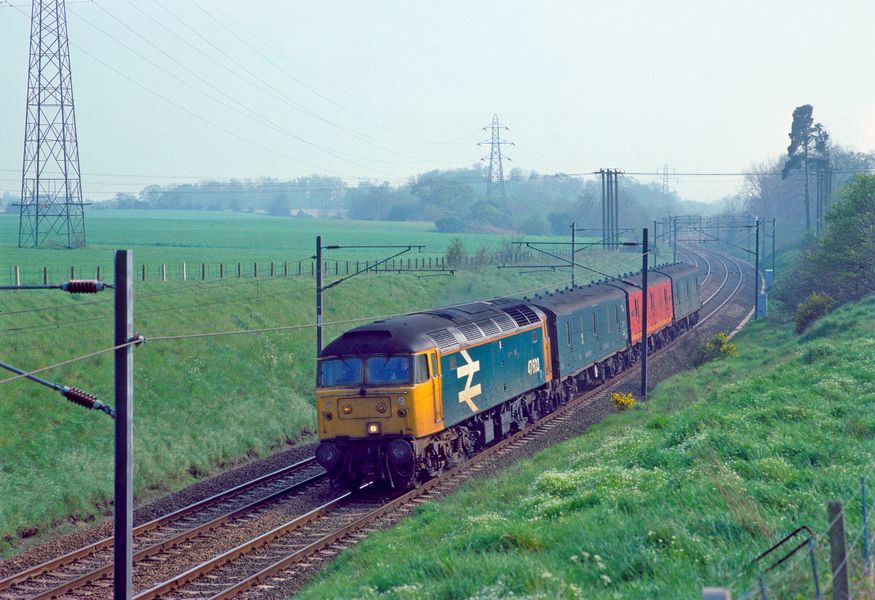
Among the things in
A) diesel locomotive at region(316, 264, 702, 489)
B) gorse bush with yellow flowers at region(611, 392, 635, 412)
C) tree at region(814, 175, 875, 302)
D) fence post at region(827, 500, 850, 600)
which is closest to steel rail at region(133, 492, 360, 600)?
diesel locomotive at region(316, 264, 702, 489)

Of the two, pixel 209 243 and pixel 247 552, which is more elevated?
pixel 209 243

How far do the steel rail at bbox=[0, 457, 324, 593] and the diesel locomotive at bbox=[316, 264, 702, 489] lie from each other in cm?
262

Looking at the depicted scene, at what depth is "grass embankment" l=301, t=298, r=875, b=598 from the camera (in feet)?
33.6

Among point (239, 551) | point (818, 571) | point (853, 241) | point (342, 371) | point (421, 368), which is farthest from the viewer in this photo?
point (853, 241)

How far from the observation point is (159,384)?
94.0 feet

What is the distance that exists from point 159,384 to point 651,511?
772 inches

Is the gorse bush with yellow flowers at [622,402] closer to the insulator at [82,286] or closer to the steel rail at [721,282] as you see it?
the insulator at [82,286]

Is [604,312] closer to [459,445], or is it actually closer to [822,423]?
[459,445]

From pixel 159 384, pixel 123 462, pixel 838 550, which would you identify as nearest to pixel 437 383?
pixel 123 462

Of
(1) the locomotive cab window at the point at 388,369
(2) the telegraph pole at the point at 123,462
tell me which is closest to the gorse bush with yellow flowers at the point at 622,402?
Answer: (1) the locomotive cab window at the point at 388,369

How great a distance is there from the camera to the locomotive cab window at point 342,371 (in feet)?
65.0

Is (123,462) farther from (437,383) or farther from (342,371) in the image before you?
(437,383)

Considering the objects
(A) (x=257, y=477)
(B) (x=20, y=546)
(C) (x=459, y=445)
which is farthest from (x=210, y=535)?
(C) (x=459, y=445)

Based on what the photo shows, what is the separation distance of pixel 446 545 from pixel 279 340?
24.5m
